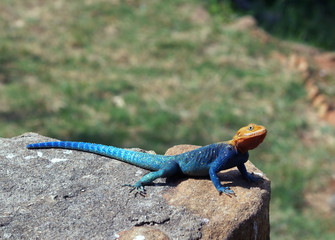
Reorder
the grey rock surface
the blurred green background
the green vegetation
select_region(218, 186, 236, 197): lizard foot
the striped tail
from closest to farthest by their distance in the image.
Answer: the grey rock surface
select_region(218, 186, 236, 197): lizard foot
the striped tail
the blurred green background
the green vegetation

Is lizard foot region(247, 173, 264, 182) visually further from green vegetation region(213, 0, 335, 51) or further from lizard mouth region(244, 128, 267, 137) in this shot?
green vegetation region(213, 0, 335, 51)

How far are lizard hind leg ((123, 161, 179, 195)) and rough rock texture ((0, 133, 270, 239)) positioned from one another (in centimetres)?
6

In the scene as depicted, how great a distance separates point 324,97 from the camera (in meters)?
7.46

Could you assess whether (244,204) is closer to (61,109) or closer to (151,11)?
(61,109)

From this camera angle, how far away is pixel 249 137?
314 cm

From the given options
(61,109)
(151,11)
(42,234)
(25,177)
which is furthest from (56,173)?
(151,11)

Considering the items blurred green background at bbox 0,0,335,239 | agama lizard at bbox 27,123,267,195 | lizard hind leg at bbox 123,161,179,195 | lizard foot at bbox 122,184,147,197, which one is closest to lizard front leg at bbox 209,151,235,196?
agama lizard at bbox 27,123,267,195

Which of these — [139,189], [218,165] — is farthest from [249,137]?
[139,189]

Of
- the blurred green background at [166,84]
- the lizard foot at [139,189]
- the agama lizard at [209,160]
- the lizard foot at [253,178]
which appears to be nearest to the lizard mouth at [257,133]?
the agama lizard at [209,160]

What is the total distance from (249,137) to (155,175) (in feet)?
2.33

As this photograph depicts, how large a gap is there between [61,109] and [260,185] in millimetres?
4085

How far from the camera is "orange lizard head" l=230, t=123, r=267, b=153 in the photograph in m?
3.12

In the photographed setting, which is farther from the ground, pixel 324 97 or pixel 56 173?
pixel 56 173

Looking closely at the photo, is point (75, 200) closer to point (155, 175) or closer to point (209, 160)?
point (155, 175)
